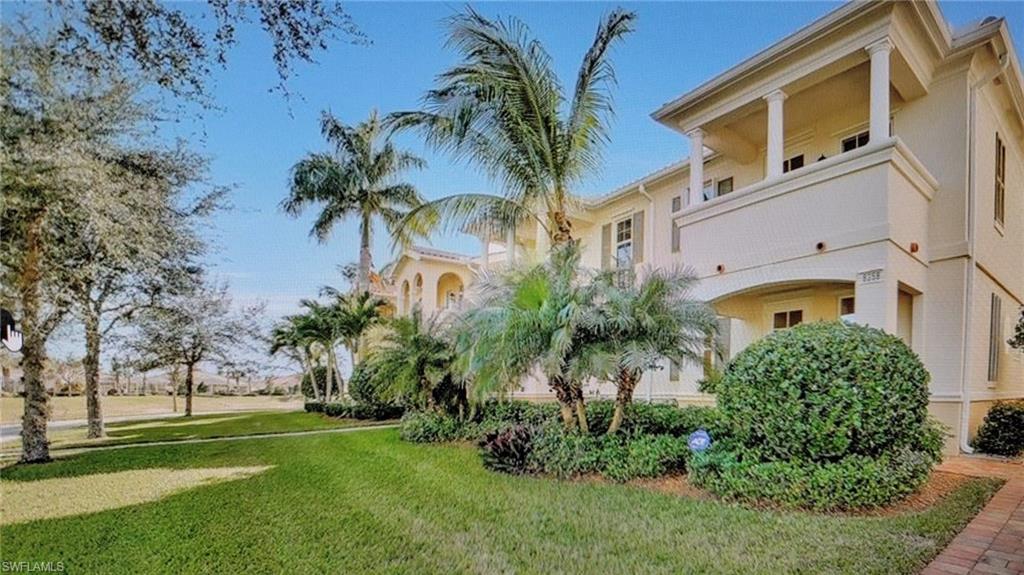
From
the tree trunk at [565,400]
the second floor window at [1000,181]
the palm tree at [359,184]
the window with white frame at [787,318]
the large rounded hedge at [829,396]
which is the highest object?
the palm tree at [359,184]

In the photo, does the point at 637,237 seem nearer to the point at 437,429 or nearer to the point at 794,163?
the point at 794,163

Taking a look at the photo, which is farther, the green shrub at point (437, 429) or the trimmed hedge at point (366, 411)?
the trimmed hedge at point (366, 411)

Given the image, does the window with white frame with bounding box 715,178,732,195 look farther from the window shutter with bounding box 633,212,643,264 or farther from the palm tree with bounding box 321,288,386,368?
the palm tree with bounding box 321,288,386,368

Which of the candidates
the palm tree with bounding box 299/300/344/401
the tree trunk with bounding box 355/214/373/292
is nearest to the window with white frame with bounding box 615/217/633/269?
the tree trunk with bounding box 355/214/373/292

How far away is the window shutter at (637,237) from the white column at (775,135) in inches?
240

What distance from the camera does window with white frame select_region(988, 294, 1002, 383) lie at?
10.1 metres

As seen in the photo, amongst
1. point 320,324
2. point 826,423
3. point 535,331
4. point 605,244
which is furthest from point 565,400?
point 320,324

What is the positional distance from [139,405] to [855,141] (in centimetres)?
2373

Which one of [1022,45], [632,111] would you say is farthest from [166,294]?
[1022,45]

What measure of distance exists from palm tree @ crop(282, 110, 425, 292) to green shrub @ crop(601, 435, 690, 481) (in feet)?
49.4

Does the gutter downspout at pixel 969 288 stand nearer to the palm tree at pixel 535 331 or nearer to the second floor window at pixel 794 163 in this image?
the second floor window at pixel 794 163

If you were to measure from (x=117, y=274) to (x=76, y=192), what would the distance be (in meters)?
2.56

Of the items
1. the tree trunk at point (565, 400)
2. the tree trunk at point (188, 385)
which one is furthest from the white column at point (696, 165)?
the tree trunk at point (188, 385)

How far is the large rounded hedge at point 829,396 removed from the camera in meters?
5.68
